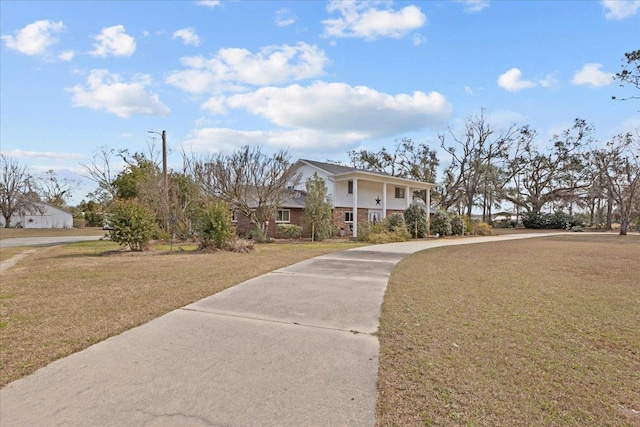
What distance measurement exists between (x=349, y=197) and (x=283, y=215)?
213 inches

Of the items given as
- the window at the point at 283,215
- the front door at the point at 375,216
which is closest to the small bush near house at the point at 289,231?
the window at the point at 283,215

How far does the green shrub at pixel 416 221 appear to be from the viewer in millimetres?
24562

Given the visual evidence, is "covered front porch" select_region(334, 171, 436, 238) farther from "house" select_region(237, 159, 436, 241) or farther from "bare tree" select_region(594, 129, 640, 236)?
"bare tree" select_region(594, 129, 640, 236)

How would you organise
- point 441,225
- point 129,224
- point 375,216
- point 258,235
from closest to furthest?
point 129,224 → point 258,235 → point 441,225 → point 375,216

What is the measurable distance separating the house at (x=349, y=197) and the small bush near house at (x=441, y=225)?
377 cm

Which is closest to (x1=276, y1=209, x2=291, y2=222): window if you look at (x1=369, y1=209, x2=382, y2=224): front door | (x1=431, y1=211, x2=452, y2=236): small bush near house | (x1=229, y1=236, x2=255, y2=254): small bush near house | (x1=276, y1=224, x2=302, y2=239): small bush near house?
(x1=276, y1=224, x2=302, y2=239): small bush near house

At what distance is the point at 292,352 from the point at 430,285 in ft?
14.7

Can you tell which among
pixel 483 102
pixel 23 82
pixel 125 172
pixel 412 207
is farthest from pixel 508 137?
pixel 23 82

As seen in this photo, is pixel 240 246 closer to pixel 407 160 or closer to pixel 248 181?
pixel 248 181

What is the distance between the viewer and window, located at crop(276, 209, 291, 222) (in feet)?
79.4

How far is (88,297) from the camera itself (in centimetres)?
626

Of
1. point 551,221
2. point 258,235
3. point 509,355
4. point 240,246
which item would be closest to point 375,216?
point 258,235

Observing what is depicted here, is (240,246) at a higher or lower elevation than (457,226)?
lower

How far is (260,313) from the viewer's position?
5.36 m
